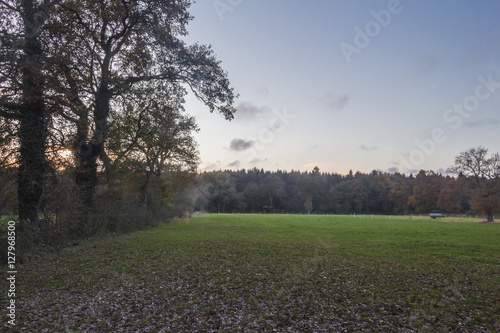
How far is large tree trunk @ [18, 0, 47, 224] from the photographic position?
456 inches

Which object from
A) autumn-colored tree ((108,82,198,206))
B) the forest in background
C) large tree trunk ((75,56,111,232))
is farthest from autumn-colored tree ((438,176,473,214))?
large tree trunk ((75,56,111,232))

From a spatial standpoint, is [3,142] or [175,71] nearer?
[3,142]

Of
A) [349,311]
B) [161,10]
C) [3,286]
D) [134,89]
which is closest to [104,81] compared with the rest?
[134,89]

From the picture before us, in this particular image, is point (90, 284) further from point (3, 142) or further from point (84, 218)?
point (84, 218)

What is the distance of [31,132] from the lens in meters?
12.1

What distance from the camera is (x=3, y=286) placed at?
24.1ft

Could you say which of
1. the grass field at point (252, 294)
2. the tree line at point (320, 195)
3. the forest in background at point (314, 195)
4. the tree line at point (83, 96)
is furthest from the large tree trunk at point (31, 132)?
the forest in background at point (314, 195)

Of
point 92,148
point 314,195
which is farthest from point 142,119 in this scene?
point 314,195

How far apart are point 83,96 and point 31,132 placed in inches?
174

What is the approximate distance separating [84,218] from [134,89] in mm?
8341

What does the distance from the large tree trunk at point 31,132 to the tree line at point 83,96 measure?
38mm

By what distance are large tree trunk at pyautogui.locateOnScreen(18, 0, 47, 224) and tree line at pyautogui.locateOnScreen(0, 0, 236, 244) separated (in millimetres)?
38

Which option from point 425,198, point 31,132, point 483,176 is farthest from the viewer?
point 425,198

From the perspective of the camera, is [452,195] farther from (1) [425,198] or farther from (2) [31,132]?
(2) [31,132]
